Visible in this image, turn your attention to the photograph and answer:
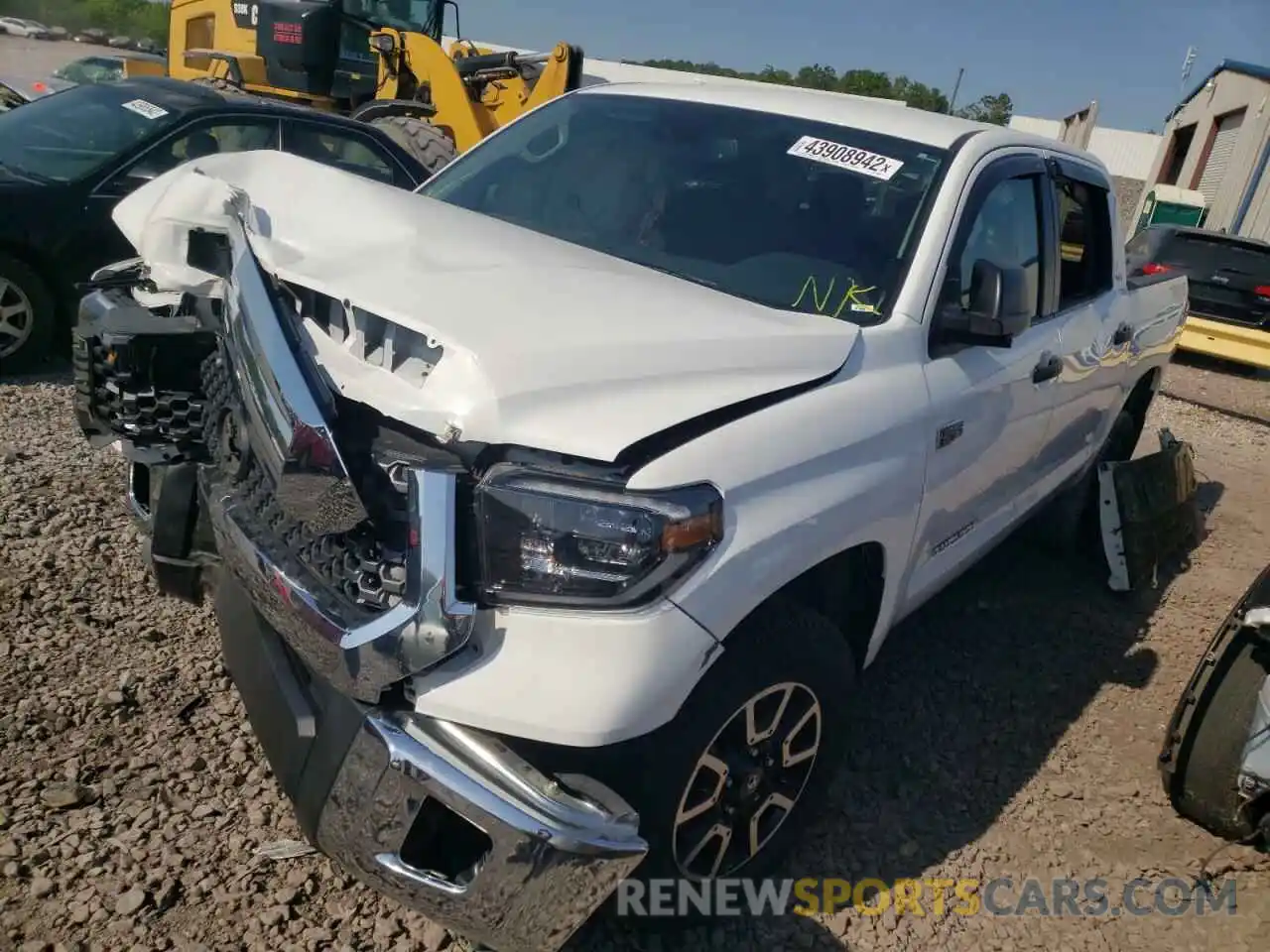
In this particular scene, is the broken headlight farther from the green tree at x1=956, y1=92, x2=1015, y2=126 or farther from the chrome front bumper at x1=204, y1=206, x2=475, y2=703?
the green tree at x1=956, y1=92, x2=1015, y2=126

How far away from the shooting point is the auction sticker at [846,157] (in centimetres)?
303

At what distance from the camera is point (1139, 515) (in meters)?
4.83

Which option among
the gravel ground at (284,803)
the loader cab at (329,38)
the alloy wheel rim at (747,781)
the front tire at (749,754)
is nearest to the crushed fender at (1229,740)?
the gravel ground at (284,803)

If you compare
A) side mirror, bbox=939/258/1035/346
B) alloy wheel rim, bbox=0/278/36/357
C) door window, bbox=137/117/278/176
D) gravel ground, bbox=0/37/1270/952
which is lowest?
gravel ground, bbox=0/37/1270/952

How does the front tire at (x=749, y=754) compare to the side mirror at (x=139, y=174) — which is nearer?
the front tire at (x=749, y=754)

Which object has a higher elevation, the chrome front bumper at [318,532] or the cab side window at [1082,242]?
the cab side window at [1082,242]

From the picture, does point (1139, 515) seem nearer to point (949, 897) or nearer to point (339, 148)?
point (949, 897)

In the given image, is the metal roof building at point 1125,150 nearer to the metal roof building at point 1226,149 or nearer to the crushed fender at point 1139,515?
the metal roof building at point 1226,149

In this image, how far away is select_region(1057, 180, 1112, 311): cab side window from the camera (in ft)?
12.9

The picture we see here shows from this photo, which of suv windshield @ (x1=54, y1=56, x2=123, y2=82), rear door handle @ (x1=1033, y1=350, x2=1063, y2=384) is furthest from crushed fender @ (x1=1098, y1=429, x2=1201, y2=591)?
suv windshield @ (x1=54, y1=56, x2=123, y2=82)

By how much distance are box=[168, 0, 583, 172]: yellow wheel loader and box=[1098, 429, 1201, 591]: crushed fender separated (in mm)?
5843

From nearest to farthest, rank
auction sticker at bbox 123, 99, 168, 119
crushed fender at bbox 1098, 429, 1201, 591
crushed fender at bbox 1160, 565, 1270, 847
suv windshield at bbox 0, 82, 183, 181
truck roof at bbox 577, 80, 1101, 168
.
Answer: crushed fender at bbox 1160, 565, 1270, 847, truck roof at bbox 577, 80, 1101, 168, crushed fender at bbox 1098, 429, 1201, 591, suv windshield at bbox 0, 82, 183, 181, auction sticker at bbox 123, 99, 168, 119

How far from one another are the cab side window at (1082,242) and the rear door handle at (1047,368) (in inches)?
12.0

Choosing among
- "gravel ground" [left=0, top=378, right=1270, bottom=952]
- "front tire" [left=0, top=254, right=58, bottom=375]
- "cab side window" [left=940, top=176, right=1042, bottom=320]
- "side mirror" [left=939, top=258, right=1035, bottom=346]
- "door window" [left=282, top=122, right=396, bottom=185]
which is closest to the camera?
"gravel ground" [left=0, top=378, right=1270, bottom=952]
